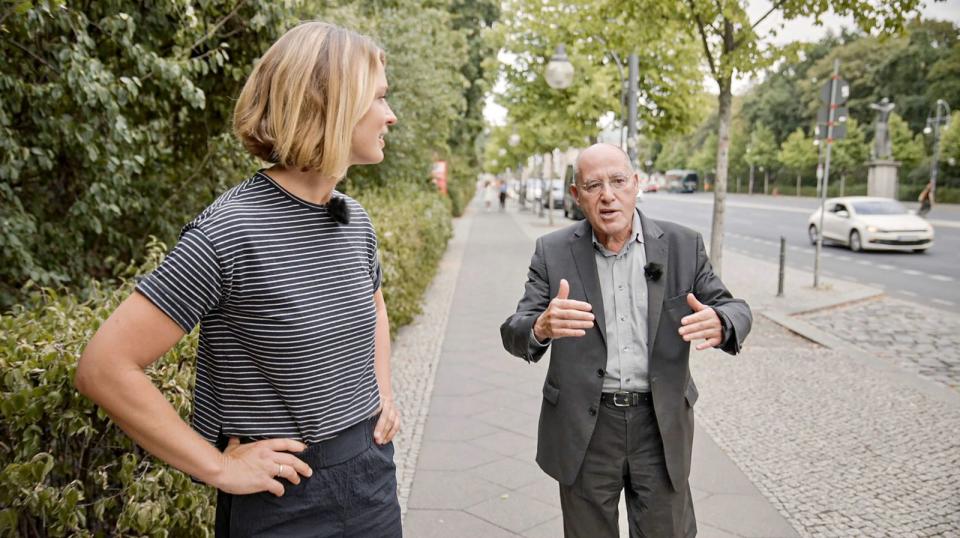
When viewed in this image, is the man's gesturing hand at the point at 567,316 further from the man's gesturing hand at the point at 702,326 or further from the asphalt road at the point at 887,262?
the asphalt road at the point at 887,262

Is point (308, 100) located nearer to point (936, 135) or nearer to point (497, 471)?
point (497, 471)

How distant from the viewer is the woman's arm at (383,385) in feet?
5.92

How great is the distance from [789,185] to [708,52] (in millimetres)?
64775

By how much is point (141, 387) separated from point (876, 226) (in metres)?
18.8

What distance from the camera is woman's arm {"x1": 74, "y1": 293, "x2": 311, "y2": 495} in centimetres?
133

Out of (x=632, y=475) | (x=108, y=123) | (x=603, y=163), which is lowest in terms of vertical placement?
(x=632, y=475)

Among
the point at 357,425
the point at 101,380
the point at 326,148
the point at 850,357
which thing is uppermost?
the point at 326,148

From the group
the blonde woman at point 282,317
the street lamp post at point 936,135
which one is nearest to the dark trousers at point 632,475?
the blonde woman at point 282,317

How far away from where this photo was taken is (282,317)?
1519 millimetres

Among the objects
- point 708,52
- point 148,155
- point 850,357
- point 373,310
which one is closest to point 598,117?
point 708,52

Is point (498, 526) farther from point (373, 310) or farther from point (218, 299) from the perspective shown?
point (218, 299)

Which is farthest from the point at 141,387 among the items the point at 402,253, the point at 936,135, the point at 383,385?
the point at 936,135

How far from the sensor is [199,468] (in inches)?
56.4

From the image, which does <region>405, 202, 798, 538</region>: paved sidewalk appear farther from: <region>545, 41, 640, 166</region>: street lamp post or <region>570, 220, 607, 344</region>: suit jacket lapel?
<region>545, 41, 640, 166</region>: street lamp post
